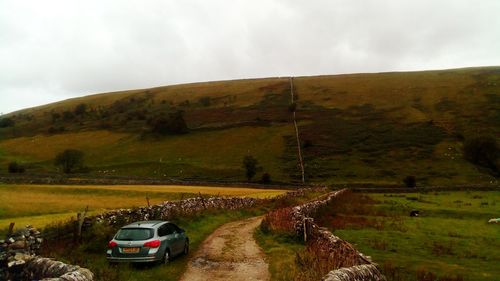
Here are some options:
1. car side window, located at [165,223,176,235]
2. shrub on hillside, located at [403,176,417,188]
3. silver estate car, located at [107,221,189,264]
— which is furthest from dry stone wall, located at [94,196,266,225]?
shrub on hillside, located at [403,176,417,188]

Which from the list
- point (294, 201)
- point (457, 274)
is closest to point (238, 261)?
point (457, 274)

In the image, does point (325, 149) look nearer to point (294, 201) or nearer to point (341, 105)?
point (341, 105)

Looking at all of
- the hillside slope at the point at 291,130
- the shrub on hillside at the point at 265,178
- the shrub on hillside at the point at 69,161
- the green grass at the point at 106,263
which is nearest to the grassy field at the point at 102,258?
the green grass at the point at 106,263

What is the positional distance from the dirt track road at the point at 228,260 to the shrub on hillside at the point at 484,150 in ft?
233

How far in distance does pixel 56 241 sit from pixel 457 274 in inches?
692

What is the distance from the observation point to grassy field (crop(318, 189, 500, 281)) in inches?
816

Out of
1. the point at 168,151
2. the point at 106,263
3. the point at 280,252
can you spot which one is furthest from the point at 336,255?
the point at 168,151

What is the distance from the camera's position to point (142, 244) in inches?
784

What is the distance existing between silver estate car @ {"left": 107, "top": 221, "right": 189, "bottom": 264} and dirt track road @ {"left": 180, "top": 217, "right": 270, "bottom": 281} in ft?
4.49

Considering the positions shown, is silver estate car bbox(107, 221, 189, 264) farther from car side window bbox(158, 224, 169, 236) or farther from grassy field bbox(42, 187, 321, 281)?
grassy field bbox(42, 187, 321, 281)

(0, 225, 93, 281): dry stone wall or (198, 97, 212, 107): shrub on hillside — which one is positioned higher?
(198, 97, 212, 107): shrub on hillside

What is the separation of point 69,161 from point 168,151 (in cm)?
2187

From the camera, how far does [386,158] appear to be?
102812mm

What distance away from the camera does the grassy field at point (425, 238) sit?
68.0 ft
